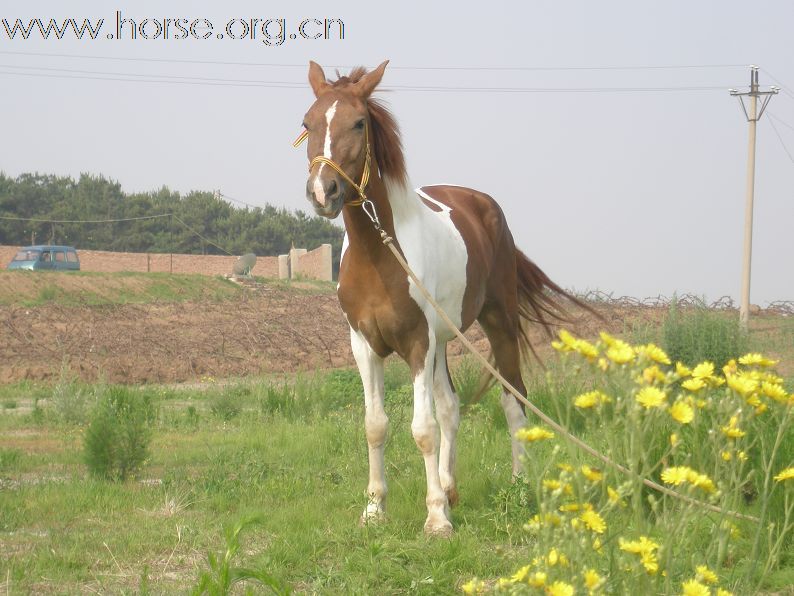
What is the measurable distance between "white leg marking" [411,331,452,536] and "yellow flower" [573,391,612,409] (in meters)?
2.76

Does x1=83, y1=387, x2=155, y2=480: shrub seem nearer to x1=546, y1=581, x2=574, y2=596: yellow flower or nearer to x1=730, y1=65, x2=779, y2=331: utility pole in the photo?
x1=546, y1=581, x2=574, y2=596: yellow flower

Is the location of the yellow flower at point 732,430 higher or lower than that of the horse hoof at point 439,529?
higher

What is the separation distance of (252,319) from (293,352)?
513 centimetres

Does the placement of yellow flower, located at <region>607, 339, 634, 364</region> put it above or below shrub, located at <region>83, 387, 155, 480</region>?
above

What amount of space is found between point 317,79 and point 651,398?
362 cm

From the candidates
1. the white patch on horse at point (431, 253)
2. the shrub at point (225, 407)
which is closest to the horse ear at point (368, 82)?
the white patch on horse at point (431, 253)

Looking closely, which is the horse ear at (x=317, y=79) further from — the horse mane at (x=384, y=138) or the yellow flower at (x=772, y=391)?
the yellow flower at (x=772, y=391)

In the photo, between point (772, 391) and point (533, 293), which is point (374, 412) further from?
point (772, 391)

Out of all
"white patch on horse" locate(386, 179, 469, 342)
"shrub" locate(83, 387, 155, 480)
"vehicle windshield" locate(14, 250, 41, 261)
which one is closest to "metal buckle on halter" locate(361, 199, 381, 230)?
"white patch on horse" locate(386, 179, 469, 342)

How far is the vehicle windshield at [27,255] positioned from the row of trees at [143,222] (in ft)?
38.1

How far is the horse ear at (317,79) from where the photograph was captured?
213 inches

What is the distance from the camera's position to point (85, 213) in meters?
56.3

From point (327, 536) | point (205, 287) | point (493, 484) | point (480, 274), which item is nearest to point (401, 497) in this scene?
point (493, 484)

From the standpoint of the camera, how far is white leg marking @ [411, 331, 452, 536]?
5.25 m
